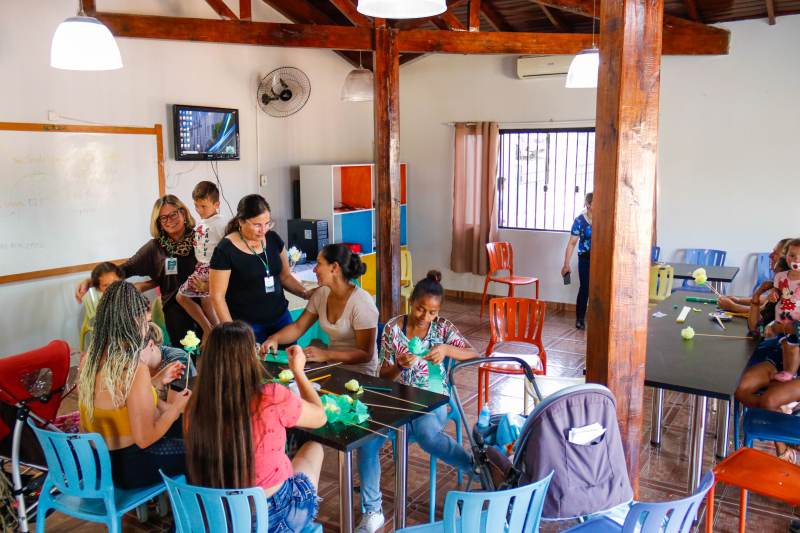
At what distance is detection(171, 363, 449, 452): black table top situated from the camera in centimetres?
230

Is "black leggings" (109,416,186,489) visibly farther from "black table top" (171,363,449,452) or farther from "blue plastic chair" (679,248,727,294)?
"blue plastic chair" (679,248,727,294)

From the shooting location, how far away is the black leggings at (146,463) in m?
2.41

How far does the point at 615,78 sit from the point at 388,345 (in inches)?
62.9

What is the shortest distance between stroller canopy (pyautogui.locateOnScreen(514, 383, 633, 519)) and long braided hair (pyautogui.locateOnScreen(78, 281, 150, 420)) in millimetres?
1453

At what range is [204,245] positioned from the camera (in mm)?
3961

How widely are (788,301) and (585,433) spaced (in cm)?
214

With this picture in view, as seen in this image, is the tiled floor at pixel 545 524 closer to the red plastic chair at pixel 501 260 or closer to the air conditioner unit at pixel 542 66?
the red plastic chair at pixel 501 260

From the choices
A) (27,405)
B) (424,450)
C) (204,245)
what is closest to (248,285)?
(204,245)

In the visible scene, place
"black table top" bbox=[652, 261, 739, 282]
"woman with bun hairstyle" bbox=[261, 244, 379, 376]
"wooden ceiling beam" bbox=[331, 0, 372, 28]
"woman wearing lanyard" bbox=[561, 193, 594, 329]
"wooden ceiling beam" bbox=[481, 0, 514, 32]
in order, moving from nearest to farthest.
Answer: "woman with bun hairstyle" bbox=[261, 244, 379, 376]
"black table top" bbox=[652, 261, 739, 282]
"wooden ceiling beam" bbox=[331, 0, 372, 28]
"woman wearing lanyard" bbox=[561, 193, 594, 329]
"wooden ceiling beam" bbox=[481, 0, 514, 32]

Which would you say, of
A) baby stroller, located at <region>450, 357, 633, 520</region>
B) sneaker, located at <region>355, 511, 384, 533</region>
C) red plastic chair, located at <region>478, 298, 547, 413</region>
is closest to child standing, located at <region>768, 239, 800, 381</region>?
red plastic chair, located at <region>478, 298, 547, 413</region>

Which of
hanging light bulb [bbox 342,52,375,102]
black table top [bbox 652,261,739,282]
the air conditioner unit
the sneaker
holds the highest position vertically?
the air conditioner unit

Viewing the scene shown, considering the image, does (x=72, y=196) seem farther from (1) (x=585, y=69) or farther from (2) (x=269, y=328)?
(1) (x=585, y=69)

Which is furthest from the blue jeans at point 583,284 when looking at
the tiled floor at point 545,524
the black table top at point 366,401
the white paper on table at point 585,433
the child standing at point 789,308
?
the white paper on table at point 585,433

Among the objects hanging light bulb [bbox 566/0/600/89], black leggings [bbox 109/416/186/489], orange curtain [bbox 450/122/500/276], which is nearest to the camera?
black leggings [bbox 109/416/186/489]
